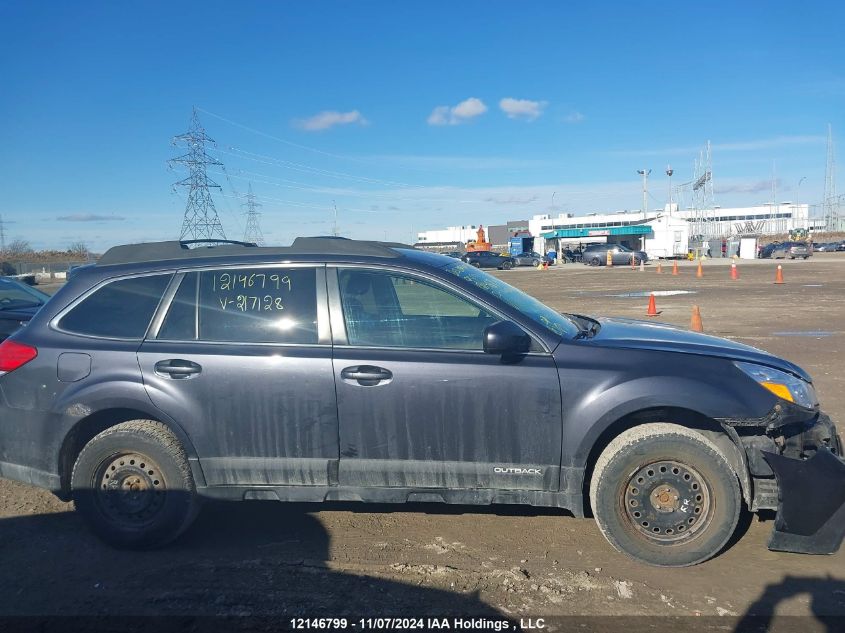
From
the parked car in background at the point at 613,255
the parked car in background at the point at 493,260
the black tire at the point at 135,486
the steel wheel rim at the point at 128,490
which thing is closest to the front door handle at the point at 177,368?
the black tire at the point at 135,486

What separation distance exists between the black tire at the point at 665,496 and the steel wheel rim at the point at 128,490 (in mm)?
2692

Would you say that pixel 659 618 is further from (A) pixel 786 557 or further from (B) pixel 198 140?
(B) pixel 198 140

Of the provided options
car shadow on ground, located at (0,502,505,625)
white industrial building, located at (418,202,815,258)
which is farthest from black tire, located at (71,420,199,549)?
white industrial building, located at (418,202,815,258)

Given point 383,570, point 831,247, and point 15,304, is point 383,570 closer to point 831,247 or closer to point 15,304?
point 15,304

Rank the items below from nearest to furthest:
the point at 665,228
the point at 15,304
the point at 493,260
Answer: the point at 15,304 → the point at 493,260 → the point at 665,228

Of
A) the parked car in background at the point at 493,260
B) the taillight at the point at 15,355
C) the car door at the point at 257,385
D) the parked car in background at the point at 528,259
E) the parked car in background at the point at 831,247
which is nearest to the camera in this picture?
the car door at the point at 257,385

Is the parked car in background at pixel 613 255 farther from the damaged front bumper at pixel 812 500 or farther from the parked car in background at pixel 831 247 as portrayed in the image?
the damaged front bumper at pixel 812 500

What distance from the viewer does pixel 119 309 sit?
170 inches

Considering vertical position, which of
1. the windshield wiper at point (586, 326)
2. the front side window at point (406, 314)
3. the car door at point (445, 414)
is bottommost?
the car door at point (445, 414)

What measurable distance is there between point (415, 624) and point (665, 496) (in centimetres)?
161

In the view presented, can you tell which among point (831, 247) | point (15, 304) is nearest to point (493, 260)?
point (831, 247)

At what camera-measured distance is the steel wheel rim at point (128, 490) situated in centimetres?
414

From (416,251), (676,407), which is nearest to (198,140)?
(416,251)

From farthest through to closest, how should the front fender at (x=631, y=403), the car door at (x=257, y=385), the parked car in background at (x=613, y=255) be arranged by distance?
the parked car in background at (x=613, y=255) < the car door at (x=257, y=385) < the front fender at (x=631, y=403)
